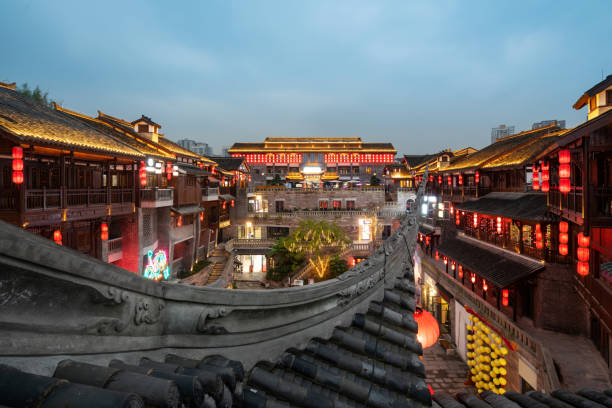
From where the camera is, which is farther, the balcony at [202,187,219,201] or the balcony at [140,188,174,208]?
the balcony at [202,187,219,201]

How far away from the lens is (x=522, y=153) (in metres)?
20.8

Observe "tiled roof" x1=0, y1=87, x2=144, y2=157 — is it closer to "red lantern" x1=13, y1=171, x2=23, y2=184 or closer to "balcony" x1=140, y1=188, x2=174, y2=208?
"red lantern" x1=13, y1=171, x2=23, y2=184

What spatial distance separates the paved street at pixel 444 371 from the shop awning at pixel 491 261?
255 inches

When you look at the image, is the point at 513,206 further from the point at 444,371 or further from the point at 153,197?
the point at 153,197

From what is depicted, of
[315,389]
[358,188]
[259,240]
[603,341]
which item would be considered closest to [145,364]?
[315,389]

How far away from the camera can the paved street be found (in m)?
17.7

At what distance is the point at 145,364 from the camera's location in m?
2.28

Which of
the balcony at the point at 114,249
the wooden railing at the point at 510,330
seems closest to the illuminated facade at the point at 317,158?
the wooden railing at the point at 510,330

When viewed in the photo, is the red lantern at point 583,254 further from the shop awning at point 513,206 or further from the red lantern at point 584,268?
the shop awning at point 513,206

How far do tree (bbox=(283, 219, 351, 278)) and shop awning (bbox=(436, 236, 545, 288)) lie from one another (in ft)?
38.6

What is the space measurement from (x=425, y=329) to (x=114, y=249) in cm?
1664

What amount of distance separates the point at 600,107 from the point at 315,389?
62.7 ft

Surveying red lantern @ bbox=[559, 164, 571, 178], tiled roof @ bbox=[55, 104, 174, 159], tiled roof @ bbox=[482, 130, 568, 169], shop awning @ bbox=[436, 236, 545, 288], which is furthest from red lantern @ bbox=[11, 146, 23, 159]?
tiled roof @ bbox=[482, 130, 568, 169]

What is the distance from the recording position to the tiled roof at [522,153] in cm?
1962
